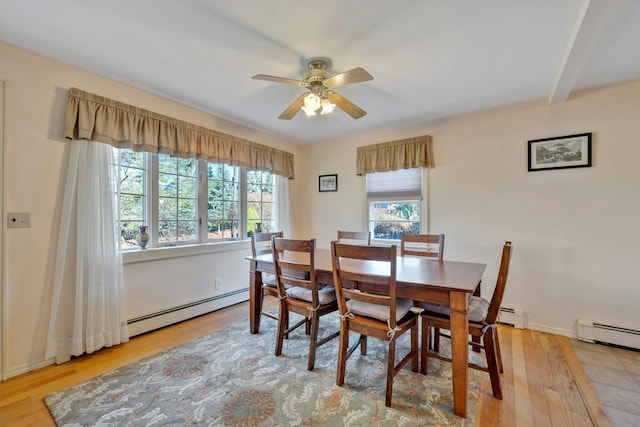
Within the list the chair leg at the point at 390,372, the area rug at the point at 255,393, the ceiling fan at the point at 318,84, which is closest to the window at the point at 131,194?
the area rug at the point at 255,393

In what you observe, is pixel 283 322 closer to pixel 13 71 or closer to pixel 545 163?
pixel 13 71

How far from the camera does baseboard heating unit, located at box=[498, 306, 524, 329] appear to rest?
2.74 metres

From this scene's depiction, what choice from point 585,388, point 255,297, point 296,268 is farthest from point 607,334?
point 255,297

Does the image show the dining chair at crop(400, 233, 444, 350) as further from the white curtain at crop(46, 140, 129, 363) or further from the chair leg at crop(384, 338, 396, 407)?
the white curtain at crop(46, 140, 129, 363)

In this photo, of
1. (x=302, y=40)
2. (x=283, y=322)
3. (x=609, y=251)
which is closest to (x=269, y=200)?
(x=283, y=322)

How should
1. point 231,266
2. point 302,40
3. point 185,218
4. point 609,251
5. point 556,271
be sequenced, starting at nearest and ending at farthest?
point 302,40 < point 609,251 < point 556,271 < point 185,218 < point 231,266

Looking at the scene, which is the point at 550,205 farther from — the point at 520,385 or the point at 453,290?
the point at 453,290

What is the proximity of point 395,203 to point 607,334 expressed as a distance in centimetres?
228

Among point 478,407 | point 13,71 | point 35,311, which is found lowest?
point 478,407

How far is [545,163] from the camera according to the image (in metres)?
2.66

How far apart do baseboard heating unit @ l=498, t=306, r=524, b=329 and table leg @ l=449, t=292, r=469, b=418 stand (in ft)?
4.93

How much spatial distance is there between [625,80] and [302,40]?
278 cm

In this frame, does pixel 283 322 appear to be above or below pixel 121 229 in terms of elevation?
below

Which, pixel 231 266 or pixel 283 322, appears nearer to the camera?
pixel 283 322
